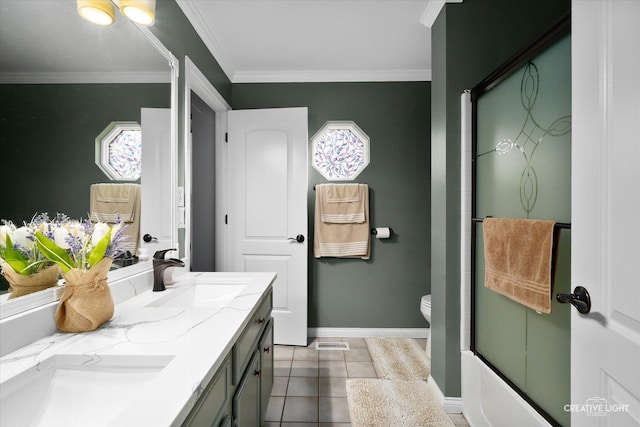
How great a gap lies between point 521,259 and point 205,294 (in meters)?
1.48

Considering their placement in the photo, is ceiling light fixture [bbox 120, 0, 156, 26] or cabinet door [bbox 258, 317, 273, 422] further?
cabinet door [bbox 258, 317, 273, 422]

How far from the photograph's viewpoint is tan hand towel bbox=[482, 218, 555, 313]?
120 centimetres

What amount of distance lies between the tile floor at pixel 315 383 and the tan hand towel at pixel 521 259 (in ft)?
3.22

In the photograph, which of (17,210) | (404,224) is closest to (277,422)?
(17,210)

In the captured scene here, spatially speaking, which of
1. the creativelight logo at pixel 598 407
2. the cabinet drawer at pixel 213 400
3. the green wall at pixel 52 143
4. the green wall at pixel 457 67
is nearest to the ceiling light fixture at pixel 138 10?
the green wall at pixel 52 143

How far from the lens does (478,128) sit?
1822 mm

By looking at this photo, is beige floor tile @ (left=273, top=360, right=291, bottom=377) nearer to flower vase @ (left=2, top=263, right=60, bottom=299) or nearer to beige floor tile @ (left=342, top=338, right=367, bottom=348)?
beige floor tile @ (left=342, top=338, right=367, bottom=348)

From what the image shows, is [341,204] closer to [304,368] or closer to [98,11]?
[304,368]

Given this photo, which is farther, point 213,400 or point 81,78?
point 81,78

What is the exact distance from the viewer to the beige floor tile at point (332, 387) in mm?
2107

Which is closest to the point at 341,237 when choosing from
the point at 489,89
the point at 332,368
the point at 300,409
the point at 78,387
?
the point at 332,368

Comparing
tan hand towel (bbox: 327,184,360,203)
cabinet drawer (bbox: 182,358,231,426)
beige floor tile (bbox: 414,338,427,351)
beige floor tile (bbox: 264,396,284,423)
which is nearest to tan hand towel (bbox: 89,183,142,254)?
cabinet drawer (bbox: 182,358,231,426)

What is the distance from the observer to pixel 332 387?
7.19 ft

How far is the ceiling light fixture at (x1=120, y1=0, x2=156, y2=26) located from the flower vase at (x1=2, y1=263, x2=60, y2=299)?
1.07 m
